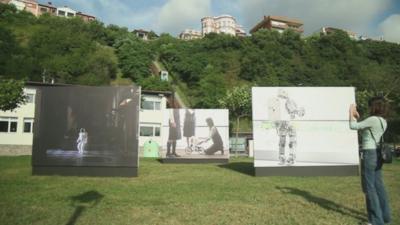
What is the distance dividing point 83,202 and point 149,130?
118ft

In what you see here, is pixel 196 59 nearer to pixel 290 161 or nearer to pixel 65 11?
pixel 65 11

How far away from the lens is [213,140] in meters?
20.8

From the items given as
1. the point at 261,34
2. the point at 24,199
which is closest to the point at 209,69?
the point at 261,34

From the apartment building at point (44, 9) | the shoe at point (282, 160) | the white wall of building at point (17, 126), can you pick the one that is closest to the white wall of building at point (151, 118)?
the white wall of building at point (17, 126)

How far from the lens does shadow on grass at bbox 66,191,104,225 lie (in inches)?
263

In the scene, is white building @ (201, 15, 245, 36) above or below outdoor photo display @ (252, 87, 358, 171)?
above

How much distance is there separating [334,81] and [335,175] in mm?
60428

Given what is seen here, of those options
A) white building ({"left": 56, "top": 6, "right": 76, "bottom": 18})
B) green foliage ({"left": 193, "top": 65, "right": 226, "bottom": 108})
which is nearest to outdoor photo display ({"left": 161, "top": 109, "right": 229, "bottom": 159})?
green foliage ({"left": 193, "top": 65, "right": 226, "bottom": 108})

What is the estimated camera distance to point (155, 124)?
44438mm

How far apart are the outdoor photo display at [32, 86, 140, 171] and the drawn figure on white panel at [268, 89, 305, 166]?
5.26 metres

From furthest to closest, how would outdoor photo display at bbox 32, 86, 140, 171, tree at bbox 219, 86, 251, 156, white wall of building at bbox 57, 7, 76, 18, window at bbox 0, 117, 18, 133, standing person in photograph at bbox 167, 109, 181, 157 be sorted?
1. white wall of building at bbox 57, 7, 76, 18
2. tree at bbox 219, 86, 251, 156
3. window at bbox 0, 117, 18, 133
4. standing person in photograph at bbox 167, 109, 181, 157
5. outdoor photo display at bbox 32, 86, 140, 171

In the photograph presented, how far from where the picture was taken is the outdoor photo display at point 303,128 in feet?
44.6

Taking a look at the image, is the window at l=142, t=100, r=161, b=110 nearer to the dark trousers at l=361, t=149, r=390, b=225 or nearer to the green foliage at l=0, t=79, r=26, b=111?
the green foliage at l=0, t=79, r=26, b=111

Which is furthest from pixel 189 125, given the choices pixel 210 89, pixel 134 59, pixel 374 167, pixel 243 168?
pixel 134 59
